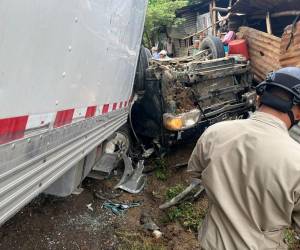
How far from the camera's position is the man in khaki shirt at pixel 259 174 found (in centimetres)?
185

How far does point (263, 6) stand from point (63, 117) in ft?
21.7

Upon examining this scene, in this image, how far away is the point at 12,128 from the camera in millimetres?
1675

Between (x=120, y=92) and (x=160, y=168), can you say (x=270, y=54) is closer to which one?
(x=160, y=168)

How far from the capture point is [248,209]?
1.95 metres

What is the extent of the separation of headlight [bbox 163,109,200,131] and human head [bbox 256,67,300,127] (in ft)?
10.8

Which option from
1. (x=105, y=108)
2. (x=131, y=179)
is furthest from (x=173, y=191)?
(x=105, y=108)

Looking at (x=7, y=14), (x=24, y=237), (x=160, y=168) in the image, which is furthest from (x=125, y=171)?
(x=7, y=14)

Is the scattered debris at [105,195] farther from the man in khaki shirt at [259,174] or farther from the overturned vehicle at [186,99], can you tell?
the man in khaki shirt at [259,174]

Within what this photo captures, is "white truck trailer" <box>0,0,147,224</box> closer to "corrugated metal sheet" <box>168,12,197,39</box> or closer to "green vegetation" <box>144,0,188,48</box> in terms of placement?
"green vegetation" <box>144,0,188,48</box>

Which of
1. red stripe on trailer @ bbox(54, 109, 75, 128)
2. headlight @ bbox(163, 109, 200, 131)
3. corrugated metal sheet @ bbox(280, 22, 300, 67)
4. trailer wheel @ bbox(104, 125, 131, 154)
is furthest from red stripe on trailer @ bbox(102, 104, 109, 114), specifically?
corrugated metal sheet @ bbox(280, 22, 300, 67)

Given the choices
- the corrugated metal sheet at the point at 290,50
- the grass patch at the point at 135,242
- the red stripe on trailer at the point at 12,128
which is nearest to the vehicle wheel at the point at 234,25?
the corrugated metal sheet at the point at 290,50

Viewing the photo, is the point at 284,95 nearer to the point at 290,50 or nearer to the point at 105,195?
the point at 105,195

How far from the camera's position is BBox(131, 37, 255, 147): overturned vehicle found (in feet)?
18.3

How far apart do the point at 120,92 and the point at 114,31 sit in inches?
40.6
